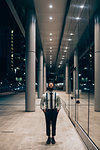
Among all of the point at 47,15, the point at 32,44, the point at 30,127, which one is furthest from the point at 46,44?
the point at 30,127

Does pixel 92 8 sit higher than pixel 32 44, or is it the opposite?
pixel 92 8

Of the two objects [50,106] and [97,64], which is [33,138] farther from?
[97,64]

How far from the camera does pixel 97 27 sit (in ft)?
39.8

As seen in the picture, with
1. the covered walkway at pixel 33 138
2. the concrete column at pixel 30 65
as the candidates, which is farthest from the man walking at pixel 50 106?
the concrete column at pixel 30 65

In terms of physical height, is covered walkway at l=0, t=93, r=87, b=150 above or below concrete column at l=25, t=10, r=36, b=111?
below

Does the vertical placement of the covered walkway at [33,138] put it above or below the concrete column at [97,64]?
below

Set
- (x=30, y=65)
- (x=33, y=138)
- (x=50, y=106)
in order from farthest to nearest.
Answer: (x=30, y=65) → (x=33, y=138) → (x=50, y=106)

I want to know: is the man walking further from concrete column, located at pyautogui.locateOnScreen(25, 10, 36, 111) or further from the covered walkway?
concrete column, located at pyautogui.locateOnScreen(25, 10, 36, 111)

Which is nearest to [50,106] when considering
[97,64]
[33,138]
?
[33,138]

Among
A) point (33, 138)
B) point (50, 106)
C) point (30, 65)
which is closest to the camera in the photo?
point (50, 106)

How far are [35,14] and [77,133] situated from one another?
9.63m

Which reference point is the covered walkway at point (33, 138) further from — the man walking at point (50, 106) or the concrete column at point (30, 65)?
the concrete column at point (30, 65)

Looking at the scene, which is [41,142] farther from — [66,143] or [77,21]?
[77,21]

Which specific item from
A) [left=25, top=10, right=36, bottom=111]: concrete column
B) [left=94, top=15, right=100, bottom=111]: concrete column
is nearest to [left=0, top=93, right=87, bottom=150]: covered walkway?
[left=25, top=10, right=36, bottom=111]: concrete column
